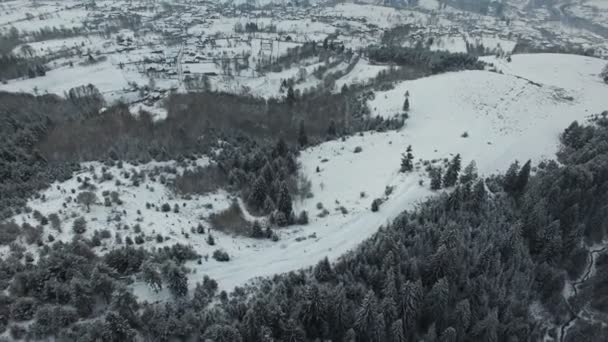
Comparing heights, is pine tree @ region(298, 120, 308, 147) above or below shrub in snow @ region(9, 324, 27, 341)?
below

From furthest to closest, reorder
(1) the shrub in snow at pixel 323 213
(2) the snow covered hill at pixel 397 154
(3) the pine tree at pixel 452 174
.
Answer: (3) the pine tree at pixel 452 174, (1) the shrub in snow at pixel 323 213, (2) the snow covered hill at pixel 397 154

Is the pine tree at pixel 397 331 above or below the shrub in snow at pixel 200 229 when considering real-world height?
above

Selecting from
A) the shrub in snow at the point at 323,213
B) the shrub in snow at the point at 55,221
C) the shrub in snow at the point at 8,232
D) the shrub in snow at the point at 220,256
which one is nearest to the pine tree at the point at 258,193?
the shrub in snow at the point at 323,213

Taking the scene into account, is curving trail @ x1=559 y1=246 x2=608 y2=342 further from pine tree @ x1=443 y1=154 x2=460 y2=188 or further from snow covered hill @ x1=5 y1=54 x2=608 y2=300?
pine tree @ x1=443 y1=154 x2=460 y2=188

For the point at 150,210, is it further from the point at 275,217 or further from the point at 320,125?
the point at 320,125

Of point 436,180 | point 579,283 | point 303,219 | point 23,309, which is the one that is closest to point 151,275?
point 23,309

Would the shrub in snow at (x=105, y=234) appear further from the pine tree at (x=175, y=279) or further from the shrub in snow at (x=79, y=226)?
the pine tree at (x=175, y=279)

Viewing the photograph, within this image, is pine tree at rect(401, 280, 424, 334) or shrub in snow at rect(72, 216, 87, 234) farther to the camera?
shrub in snow at rect(72, 216, 87, 234)

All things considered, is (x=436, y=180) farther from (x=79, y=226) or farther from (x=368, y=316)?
(x=79, y=226)

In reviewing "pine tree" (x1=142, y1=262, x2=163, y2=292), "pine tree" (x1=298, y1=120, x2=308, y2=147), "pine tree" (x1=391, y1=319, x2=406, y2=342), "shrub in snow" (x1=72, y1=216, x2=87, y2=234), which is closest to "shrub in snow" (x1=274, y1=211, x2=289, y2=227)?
"pine tree" (x1=142, y1=262, x2=163, y2=292)

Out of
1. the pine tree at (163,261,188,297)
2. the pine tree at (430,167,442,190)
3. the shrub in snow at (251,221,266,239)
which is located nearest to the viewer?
the pine tree at (163,261,188,297)
